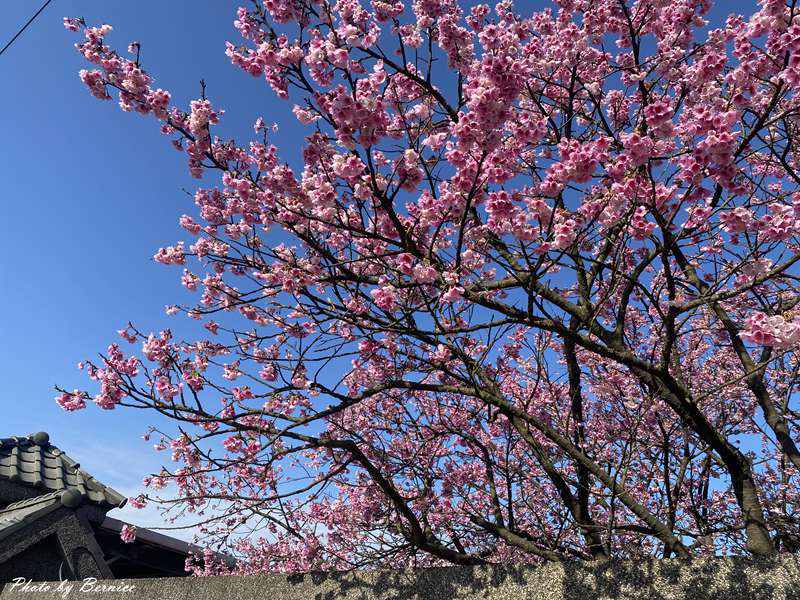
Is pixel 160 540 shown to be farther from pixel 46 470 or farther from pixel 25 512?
pixel 46 470

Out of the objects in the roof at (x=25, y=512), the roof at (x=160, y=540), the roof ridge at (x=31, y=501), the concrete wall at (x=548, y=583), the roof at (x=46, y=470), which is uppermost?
the roof at (x=46, y=470)

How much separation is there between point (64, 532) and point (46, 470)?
9.51 feet

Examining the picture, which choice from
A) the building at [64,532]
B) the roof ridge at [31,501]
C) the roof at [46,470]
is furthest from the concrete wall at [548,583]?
the roof at [46,470]

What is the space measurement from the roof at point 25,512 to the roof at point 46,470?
0.34m

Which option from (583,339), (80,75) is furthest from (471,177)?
(80,75)

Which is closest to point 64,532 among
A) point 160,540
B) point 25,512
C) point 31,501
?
point 25,512

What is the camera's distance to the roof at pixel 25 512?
6.91 meters

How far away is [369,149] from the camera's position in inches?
152

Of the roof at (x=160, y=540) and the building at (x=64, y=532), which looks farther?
the roof at (x=160, y=540)

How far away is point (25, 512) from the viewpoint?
288 inches

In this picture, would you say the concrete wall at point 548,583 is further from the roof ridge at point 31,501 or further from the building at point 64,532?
the roof ridge at point 31,501

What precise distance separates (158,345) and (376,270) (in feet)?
8.22

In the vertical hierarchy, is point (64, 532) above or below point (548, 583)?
above

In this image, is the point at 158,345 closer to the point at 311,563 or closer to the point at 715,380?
the point at 311,563
